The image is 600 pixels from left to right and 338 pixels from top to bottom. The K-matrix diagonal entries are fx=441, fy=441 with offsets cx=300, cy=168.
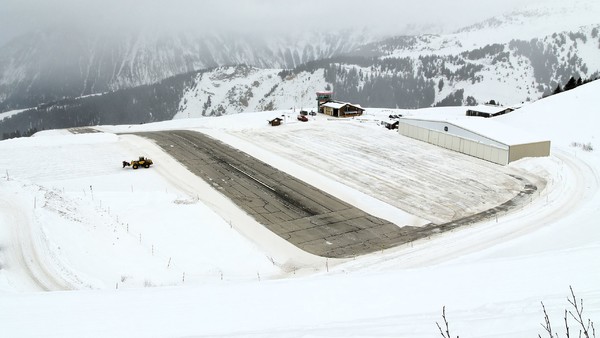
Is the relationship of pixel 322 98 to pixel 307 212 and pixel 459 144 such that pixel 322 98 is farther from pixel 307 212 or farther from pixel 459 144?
pixel 307 212

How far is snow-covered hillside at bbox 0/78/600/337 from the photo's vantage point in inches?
386

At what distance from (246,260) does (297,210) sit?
8.66m

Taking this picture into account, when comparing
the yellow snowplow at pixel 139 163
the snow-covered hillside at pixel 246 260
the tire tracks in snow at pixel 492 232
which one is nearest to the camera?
the snow-covered hillside at pixel 246 260

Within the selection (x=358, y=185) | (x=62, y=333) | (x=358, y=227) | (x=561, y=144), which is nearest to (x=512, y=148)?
(x=561, y=144)

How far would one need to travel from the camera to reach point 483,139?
4431 centimetres

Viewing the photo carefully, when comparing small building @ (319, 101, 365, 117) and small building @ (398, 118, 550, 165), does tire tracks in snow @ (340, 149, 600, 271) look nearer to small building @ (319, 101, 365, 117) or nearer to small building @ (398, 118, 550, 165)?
small building @ (398, 118, 550, 165)

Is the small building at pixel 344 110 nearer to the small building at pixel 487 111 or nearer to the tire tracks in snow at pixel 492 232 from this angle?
the small building at pixel 487 111

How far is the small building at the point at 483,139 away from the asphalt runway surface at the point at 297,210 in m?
19.2

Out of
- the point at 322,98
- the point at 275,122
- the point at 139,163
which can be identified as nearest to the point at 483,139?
the point at 275,122

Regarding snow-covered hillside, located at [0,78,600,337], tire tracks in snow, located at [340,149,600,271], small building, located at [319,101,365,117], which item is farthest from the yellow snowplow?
small building, located at [319,101,365,117]

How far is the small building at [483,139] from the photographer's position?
42094 millimetres

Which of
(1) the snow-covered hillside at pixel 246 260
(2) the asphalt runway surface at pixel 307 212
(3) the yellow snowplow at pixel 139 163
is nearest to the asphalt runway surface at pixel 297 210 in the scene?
(2) the asphalt runway surface at pixel 307 212

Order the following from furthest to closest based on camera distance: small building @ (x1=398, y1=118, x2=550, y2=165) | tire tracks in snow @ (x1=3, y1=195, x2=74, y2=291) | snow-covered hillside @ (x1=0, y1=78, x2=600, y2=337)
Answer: small building @ (x1=398, y1=118, x2=550, y2=165)
tire tracks in snow @ (x1=3, y1=195, x2=74, y2=291)
snow-covered hillside @ (x1=0, y1=78, x2=600, y2=337)

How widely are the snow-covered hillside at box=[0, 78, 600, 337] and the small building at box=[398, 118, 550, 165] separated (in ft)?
4.36
